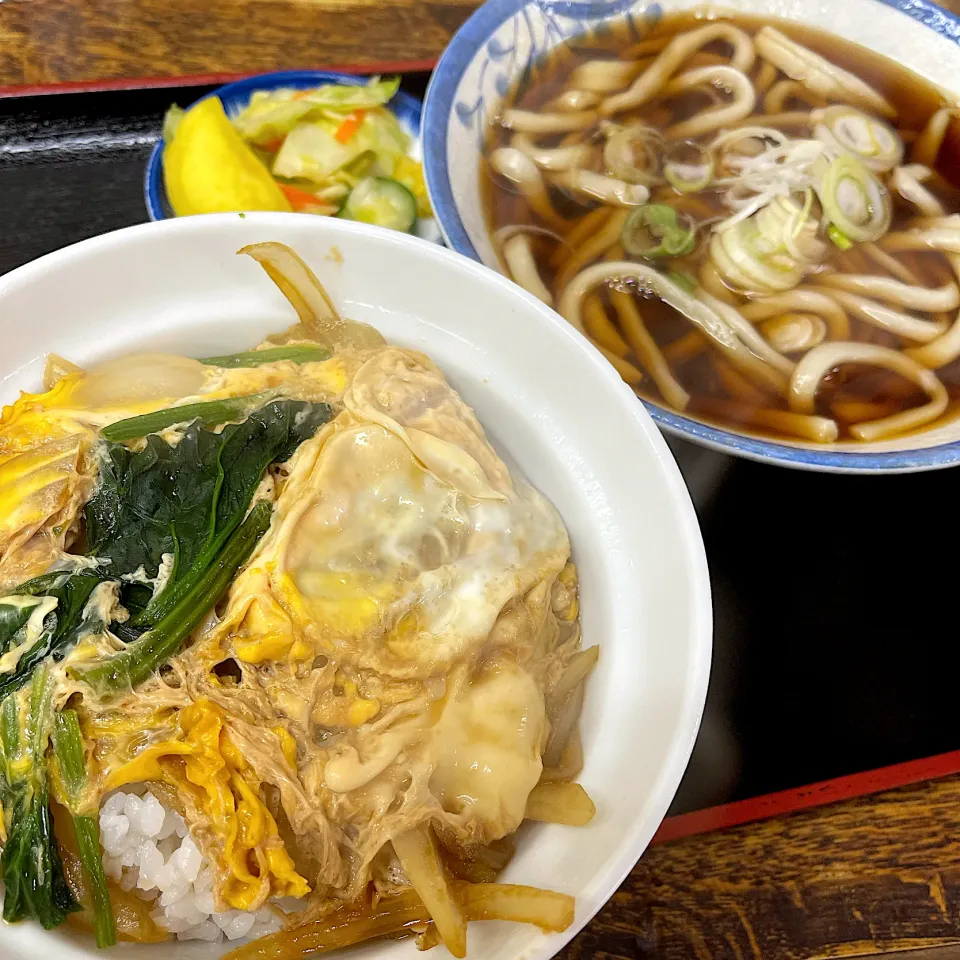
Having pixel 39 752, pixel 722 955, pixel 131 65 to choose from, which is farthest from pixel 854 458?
pixel 131 65

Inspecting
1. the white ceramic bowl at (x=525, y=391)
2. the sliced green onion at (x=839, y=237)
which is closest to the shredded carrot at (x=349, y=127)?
the white ceramic bowl at (x=525, y=391)

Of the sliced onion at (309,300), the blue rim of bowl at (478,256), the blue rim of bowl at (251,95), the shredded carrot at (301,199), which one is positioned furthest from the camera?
the shredded carrot at (301,199)

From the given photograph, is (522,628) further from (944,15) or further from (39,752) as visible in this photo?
(944,15)

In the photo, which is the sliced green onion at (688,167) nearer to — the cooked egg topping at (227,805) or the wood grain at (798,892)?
the wood grain at (798,892)

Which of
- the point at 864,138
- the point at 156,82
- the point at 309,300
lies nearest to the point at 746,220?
the point at 864,138

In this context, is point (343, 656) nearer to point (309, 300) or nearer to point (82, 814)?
point (82, 814)
